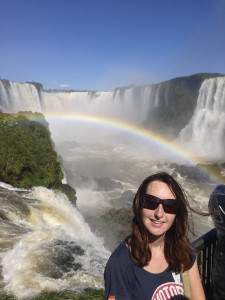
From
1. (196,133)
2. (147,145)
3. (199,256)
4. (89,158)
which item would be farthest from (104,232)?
(147,145)

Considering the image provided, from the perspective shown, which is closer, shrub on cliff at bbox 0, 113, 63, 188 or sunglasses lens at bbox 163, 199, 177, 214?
sunglasses lens at bbox 163, 199, 177, 214

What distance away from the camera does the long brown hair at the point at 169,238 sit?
152cm

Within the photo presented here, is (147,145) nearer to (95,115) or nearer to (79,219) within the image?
(95,115)

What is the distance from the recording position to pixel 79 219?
10242 mm

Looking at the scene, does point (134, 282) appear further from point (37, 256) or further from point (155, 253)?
point (37, 256)

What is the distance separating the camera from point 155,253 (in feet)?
5.39

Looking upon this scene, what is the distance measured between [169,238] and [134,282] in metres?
0.41

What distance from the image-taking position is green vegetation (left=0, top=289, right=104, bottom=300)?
13.4 feet

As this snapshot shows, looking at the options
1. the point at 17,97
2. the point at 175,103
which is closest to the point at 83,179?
the point at 17,97

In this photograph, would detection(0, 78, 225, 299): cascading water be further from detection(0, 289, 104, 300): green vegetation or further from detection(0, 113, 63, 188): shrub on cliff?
detection(0, 113, 63, 188): shrub on cliff

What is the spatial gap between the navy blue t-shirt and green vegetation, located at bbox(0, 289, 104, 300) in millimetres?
3300

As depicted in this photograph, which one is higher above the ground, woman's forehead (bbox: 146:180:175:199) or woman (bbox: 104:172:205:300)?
woman's forehead (bbox: 146:180:175:199)

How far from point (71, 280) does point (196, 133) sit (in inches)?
1340

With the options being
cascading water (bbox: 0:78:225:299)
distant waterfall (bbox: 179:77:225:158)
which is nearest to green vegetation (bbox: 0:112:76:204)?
cascading water (bbox: 0:78:225:299)
